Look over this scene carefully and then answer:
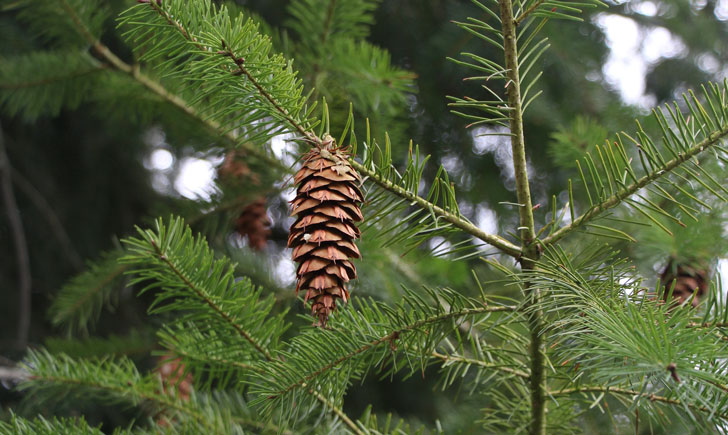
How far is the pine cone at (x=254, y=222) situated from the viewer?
4.34 ft

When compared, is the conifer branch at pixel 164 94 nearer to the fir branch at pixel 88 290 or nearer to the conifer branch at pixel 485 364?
the fir branch at pixel 88 290

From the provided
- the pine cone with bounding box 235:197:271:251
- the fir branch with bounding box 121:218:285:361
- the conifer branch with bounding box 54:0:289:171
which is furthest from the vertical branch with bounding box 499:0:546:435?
the pine cone with bounding box 235:197:271:251

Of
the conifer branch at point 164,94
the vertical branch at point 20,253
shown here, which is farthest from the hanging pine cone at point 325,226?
the vertical branch at point 20,253

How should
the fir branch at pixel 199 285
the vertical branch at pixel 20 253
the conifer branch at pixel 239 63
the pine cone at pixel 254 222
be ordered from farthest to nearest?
the vertical branch at pixel 20 253
the pine cone at pixel 254 222
the fir branch at pixel 199 285
the conifer branch at pixel 239 63

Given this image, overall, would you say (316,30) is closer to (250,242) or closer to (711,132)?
(250,242)

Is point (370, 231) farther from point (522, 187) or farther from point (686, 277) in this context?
point (686, 277)

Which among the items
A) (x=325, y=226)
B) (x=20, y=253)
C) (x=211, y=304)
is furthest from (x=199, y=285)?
(x=20, y=253)

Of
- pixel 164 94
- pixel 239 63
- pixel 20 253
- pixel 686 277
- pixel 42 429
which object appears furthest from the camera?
pixel 20 253

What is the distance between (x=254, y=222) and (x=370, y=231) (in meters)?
0.40

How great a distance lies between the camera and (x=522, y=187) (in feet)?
1.99

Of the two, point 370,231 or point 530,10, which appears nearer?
point 530,10

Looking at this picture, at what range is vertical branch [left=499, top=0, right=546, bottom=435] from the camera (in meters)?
0.58

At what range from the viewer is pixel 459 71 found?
5.55 ft

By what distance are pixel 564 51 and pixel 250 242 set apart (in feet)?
3.64
